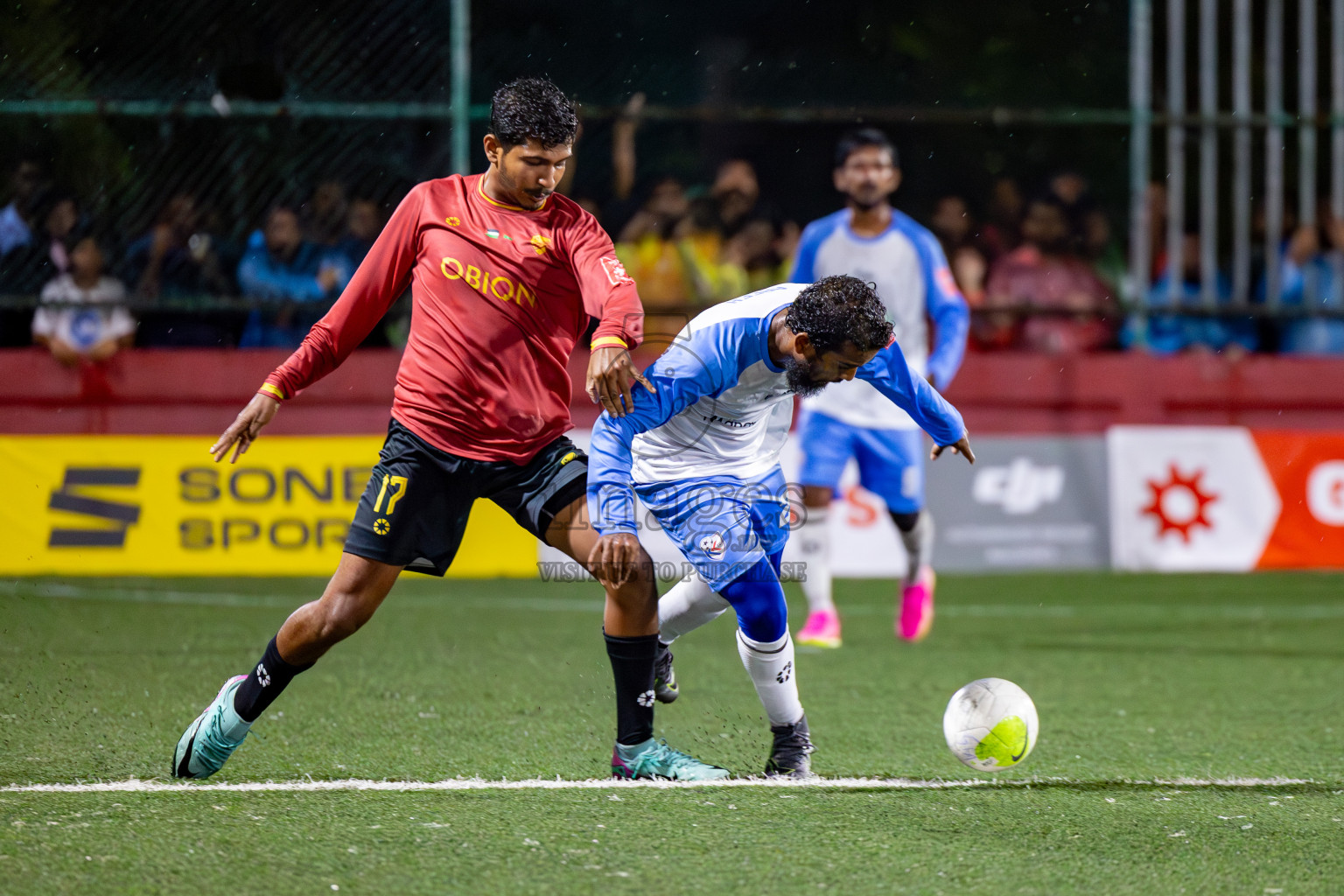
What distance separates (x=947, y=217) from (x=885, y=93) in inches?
39.6

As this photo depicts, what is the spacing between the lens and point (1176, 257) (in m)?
11.1

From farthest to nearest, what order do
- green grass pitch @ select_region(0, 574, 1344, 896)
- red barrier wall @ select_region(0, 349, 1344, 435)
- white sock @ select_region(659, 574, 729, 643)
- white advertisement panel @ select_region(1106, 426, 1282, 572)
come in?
1. white advertisement panel @ select_region(1106, 426, 1282, 572)
2. red barrier wall @ select_region(0, 349, 1344, 435)
3. white sock @ select_region(659, 574, 729, 643)
4. green grass pitch @ select_region(0, 574, 1344, 896)

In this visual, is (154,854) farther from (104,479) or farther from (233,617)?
(104,479)

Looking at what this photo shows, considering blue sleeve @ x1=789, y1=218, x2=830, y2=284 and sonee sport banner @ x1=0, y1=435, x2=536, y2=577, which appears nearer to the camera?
blue sleeve @ x1=789, y1=218, x2=830, y2=284

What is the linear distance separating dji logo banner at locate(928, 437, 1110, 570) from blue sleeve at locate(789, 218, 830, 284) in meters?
2.93

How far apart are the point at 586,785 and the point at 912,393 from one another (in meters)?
1.38

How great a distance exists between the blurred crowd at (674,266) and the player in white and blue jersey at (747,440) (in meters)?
5.39

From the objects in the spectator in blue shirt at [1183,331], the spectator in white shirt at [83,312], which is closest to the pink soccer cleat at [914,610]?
the spectator in blue shirt at [1183,331]

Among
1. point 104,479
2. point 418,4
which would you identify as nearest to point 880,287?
point 418,4

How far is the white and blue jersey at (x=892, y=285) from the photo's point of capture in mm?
7480

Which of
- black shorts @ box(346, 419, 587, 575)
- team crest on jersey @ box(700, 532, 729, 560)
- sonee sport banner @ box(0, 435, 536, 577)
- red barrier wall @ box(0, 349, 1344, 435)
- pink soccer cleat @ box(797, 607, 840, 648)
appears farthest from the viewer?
red barrier wall @ box(0, 349, 1344, 435)

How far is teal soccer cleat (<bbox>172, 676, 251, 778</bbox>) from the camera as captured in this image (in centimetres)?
423

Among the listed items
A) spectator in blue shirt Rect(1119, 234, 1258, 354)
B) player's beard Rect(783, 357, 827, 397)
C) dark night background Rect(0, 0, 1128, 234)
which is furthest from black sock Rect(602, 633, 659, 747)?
spectator in blue shirt Rect(1119, 234, 1258, 354)

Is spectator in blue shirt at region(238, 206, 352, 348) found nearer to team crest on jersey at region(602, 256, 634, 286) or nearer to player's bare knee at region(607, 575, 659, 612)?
team crest on jersey at region(602, 256, 634, 286)
